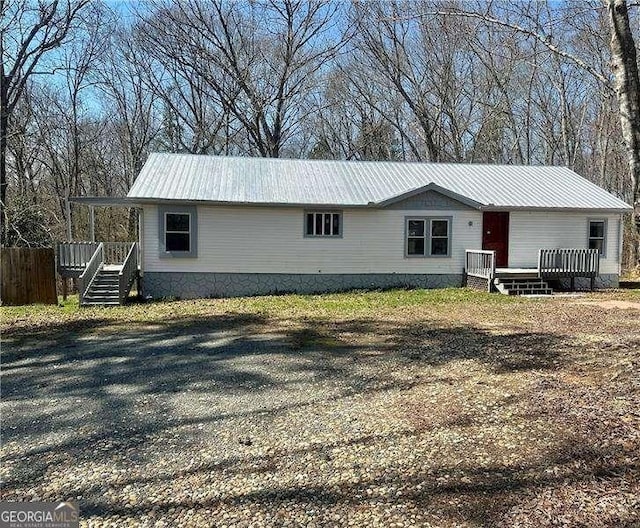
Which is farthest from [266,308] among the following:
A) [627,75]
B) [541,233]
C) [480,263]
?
[541,233]

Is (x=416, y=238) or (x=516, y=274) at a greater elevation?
(x=416, y=238)

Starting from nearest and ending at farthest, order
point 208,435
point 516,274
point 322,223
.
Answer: point 208,435 < point 516,274 < point 322,223

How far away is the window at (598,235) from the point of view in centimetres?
1499

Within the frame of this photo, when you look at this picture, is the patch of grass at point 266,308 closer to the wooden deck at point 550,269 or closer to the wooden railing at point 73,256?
the wooden deck at point 550,269

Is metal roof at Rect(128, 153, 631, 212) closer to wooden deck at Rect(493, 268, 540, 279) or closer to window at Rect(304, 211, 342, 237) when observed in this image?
window at Rect(304, 211, 342, 237)

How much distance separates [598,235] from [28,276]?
16.5m

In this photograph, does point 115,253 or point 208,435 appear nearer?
point 208,435

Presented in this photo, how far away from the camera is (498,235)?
14.8m

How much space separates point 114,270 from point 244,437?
11246 millimetres

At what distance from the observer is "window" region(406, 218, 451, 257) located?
14.4 metres

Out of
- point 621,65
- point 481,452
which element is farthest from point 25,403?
point 621,65

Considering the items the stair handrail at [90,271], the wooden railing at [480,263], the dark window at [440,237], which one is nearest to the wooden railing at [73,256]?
the stair handrail at [90,271]

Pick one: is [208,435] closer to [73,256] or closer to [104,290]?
[104,290]

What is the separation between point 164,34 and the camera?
24.1 m
